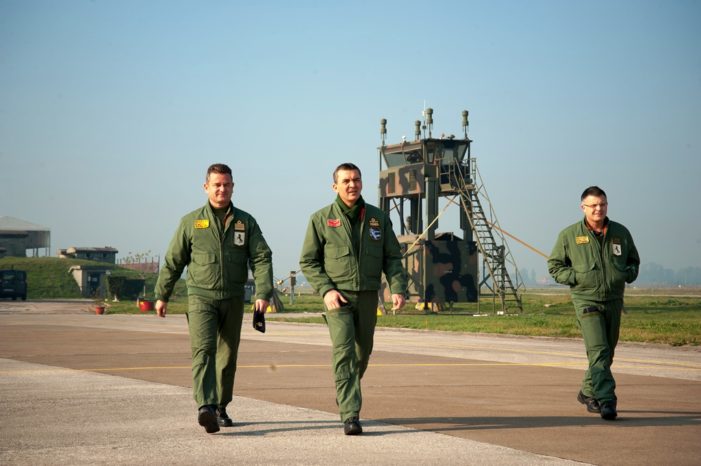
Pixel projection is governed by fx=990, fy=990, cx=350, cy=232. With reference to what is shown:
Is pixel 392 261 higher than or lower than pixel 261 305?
Answer: higher

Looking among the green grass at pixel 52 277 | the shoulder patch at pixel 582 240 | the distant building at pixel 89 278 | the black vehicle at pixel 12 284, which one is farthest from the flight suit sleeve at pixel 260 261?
the distant building at pixel 89 278

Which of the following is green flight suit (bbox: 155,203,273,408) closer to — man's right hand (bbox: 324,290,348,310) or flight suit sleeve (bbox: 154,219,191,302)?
flight suit sleeve (bbox: 154,219,191,302)

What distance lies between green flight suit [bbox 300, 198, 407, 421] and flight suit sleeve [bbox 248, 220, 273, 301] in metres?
0.32

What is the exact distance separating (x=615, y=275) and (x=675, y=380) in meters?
4.36

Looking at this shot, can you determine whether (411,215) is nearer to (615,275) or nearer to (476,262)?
(476,262)

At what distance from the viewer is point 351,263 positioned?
8719 mm

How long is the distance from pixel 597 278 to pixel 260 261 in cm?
335

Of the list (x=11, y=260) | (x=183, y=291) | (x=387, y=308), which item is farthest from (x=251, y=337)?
(x=11, y=260)

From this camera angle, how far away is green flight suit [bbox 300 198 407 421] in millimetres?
8570

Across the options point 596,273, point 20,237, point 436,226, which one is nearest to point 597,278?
point 596,273

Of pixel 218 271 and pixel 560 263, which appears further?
pixel 560 263

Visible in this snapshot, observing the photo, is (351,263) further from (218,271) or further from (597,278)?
(597,278)

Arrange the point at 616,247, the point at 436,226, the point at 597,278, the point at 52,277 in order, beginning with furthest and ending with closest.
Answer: the point at 52,277 → the point at 436,226 → the point at 616,247 → the point at 597,278

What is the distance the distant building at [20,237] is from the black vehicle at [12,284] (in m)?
37.2
